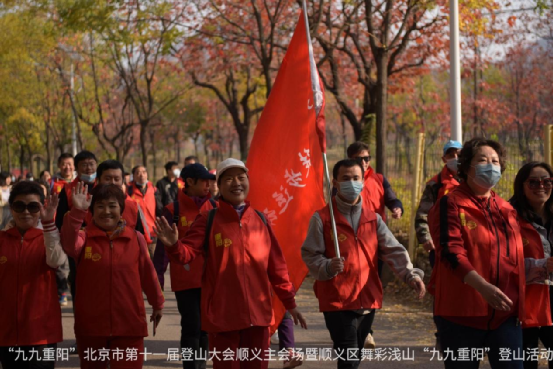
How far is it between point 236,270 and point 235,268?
15mm

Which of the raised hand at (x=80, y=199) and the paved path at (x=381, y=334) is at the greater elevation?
the raised hand at (x=80, y=199)

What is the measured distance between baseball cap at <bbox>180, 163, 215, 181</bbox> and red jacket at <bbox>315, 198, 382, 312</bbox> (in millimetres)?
1745

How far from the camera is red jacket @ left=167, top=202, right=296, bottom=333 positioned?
207 inches

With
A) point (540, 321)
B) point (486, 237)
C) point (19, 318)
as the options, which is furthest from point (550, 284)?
point (19, 318)

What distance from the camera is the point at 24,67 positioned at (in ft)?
108

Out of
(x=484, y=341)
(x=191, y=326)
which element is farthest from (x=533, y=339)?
(x=191, y=326)

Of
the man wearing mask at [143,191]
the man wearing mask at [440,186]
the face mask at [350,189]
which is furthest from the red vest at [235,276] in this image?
the man wearing mask at [143,191]

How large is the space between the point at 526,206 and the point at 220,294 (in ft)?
7.59

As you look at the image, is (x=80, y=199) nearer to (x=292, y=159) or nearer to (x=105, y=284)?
(x=105, y=284)

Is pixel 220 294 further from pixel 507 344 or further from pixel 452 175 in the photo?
pixel 452 175

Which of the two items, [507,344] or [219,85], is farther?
[219,85]

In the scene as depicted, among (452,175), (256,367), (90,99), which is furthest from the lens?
(90,99)

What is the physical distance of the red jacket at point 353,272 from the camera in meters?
5.80

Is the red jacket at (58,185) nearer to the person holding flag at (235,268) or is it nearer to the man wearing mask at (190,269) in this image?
the man wearing mask at (190,269)
